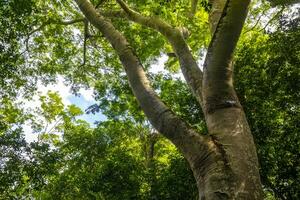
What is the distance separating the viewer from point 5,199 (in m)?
17.0

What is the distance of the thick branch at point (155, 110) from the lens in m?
4.02

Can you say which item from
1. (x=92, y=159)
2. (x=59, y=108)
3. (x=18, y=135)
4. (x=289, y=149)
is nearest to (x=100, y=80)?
(x=18, y=135)

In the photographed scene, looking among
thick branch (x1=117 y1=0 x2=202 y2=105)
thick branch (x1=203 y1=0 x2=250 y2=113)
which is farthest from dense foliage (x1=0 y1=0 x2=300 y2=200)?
thick branch (x1=203 y1=0 x2=250 y2=113)

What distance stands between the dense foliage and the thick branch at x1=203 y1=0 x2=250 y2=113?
5.42m

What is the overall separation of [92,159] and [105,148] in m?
0.90

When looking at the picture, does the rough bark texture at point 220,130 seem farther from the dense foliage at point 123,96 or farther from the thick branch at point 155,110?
the dense foliage at point 123,96

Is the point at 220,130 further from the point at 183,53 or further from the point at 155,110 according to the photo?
the point at 183,53

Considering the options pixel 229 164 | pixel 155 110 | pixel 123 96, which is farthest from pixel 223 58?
pixel 123 96

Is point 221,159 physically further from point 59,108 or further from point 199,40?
point 59,108

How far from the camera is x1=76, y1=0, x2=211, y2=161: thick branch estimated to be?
4023 millimetres

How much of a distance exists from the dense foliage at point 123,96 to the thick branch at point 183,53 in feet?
5.88

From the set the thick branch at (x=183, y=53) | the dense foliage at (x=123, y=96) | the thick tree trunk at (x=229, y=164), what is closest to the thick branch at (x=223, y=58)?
the thick tree trunk at (x=229, y=164)

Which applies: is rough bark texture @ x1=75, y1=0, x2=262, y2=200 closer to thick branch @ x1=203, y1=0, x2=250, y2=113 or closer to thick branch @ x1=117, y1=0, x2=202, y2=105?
thick branch @ x1=203, y1=0, x2=250, y2=113

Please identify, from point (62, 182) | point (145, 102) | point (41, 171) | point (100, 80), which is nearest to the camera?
point (145, 102)
